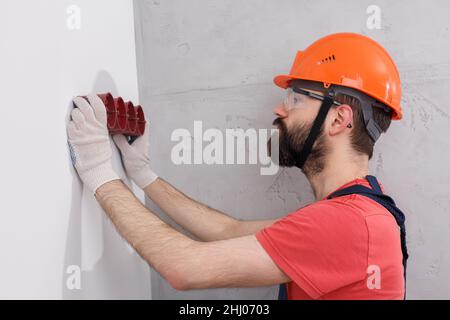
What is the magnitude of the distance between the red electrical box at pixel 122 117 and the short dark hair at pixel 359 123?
69 cm

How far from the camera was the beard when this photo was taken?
142 centimetres

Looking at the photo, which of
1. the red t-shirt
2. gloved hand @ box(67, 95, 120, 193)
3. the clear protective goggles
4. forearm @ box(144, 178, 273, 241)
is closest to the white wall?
gloved hand @ box(67, 95, 120, 193)

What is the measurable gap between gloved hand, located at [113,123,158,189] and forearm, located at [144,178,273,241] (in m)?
0.04

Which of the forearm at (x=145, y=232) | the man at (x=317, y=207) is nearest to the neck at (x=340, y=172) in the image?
the man at (x=317, y=207)

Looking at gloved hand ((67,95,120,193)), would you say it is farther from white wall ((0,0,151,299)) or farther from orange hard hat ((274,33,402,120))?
orange hard hat ((274,33,402,120))

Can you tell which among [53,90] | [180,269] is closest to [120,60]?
[53,90]

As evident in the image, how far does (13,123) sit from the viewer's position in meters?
0.88

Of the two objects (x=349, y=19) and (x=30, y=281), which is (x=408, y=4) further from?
(x=30, y=281)

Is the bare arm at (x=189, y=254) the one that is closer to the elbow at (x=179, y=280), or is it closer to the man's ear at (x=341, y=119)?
the elbow at (x=179, y=280)

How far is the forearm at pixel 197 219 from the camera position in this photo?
64.3 inches

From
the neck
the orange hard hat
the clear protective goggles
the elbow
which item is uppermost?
the orange hard hat

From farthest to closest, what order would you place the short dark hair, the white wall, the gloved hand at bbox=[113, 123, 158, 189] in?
the gloved hand at bbox=[113, 123, 158, 189] → the short dark hair → the white wall
